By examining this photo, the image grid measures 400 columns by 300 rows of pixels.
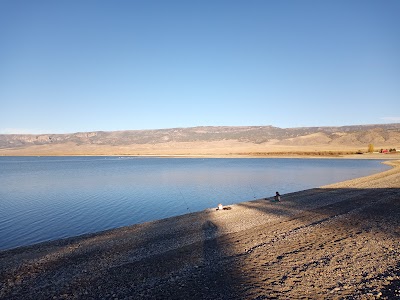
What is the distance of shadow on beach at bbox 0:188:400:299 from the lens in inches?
326

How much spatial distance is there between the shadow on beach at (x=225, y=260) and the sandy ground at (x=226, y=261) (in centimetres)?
3

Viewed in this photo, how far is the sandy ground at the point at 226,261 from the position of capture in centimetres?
823

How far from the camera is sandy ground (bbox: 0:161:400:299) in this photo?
8234 mm

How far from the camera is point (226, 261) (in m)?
10.5

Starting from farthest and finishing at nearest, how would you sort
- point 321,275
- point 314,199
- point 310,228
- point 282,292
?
point 314,199 < point 310,228 < point 321,275 < point 282,292

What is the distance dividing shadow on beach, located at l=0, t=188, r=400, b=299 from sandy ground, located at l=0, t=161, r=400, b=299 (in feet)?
0.09

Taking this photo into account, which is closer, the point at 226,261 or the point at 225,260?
the point at 226,261

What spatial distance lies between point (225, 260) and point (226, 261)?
0.39 ft

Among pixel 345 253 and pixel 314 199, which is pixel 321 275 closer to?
pixel 345 253

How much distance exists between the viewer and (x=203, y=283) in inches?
345

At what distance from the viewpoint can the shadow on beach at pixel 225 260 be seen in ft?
27.1

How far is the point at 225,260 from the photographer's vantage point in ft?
34.7

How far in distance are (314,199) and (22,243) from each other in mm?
18056

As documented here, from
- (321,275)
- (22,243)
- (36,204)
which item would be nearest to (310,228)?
Answer: (321,275)
